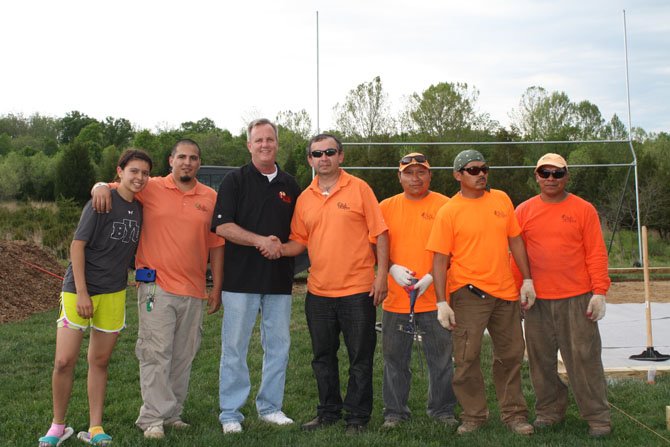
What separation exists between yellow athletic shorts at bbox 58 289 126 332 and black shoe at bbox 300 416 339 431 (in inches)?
54.8

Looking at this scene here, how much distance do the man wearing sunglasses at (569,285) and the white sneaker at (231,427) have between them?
80.3 inches

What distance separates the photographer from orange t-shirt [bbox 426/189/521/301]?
438cm

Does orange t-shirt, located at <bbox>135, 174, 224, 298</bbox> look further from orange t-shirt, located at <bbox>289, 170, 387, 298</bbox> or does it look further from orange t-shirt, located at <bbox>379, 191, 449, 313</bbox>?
orange t-shirt, located at <bbox>379, 191, 449, 313</bbox>

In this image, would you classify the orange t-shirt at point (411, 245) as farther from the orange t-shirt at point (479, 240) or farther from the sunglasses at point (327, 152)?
the sunglasses at point (327, 152)

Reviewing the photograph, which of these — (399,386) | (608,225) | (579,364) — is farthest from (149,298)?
(608,225)

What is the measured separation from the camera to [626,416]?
4.87 metres

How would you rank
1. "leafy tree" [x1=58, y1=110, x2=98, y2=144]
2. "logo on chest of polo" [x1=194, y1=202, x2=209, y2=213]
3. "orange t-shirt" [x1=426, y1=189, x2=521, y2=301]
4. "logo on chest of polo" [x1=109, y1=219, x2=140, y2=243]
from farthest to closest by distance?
"leafy tree" [x1=58, y1=110, x2=98, y2=144], "logo on chest of polo" [x1=194, y1=202, x2=209, y2=213], "orange t-shirt" [x1=426, y1=189, x2=521, y2=301], "logo on chest of polo" [x1=109, y1=219, x2=140, y2=243]

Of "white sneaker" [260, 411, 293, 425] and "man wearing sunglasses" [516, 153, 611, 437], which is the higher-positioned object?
"man wearing sunglasses" [516, 153, 611, 437]

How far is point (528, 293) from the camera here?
448cm

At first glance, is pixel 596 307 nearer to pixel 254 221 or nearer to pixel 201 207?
pixel 254 221

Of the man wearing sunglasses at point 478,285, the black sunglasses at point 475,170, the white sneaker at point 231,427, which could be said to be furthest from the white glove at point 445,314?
the white sneaker at point 231,427

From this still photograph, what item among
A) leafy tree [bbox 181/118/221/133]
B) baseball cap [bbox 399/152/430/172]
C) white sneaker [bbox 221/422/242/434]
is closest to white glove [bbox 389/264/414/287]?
baseball cap [bbox 399/152/430/172]

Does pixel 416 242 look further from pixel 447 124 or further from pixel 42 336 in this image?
pixel 447 124

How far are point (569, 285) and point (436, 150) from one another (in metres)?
21.1
